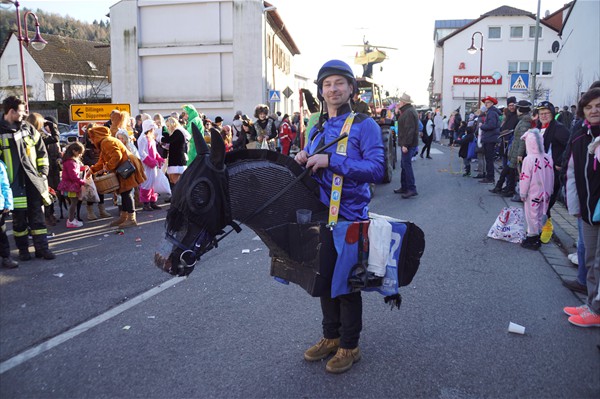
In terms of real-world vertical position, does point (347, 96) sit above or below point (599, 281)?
above

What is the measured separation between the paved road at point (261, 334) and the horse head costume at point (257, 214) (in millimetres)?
759

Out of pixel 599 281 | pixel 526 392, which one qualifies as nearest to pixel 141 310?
pixel 526 392

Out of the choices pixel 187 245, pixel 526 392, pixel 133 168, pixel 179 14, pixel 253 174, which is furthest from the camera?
pixel 179 14

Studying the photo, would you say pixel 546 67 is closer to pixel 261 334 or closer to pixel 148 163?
pixel 148 163

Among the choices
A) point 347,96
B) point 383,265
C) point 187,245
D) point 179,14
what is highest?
point 179,14

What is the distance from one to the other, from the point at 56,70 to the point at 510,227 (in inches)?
1983

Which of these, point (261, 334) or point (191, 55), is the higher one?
point (191, 55)

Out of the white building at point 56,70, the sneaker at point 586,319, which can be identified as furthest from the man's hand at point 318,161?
the white building at point 56,70

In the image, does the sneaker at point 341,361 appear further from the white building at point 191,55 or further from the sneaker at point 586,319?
the white building at point 191,55

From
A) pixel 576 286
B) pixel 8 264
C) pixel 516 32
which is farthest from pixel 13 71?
pixel 576 286

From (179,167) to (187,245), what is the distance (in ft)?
26.5

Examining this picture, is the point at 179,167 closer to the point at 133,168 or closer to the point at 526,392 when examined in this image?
the point at 133,168

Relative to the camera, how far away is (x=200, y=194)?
2.73 m

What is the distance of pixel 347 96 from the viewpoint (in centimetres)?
327
